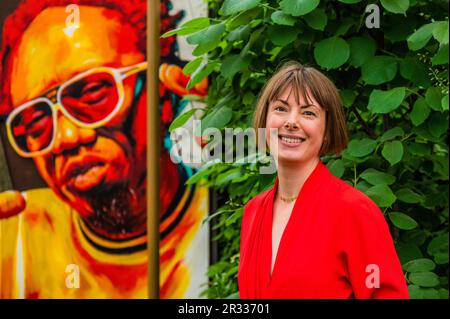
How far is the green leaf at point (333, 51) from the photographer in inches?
72.1

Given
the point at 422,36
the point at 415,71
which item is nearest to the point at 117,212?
the point at 415,71

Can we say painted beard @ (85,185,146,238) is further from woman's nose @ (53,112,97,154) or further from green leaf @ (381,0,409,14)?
green leaf @ (381,0,409,14)

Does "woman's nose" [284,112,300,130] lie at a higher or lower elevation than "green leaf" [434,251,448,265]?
higher

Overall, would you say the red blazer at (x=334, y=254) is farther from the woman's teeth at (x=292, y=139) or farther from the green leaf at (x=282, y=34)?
the green leaf at (x=282, y=34)

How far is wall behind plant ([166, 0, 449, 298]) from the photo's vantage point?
179 centimetres

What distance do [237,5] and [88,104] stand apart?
166 cm

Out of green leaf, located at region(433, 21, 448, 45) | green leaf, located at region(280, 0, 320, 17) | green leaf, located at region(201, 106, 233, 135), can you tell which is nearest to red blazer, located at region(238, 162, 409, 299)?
green leaf, located at region(433, 21, 448, 45)

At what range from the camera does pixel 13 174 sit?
3.27m

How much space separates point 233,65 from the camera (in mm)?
1998

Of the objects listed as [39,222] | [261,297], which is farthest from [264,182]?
[39,222]

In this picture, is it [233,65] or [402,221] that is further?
[233,65]

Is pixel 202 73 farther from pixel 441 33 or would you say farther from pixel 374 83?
pixel 441 33

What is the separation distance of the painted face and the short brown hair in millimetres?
1959

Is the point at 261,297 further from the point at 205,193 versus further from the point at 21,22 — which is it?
the point at 21,22
